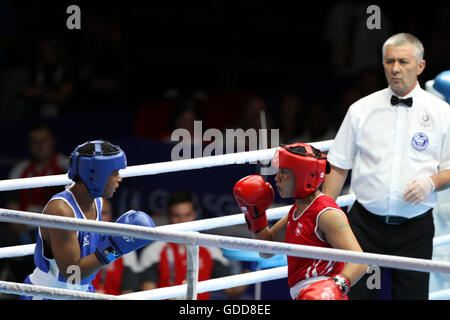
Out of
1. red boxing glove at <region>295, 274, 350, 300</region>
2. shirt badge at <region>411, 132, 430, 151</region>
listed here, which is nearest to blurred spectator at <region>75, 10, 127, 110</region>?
shirt badge at <region>411, 132, 430, 151</region>

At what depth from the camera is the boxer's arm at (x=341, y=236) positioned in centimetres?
337

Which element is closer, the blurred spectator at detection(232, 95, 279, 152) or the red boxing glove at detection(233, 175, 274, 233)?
the red boxing glove at detection(233, 175, 274, 233)

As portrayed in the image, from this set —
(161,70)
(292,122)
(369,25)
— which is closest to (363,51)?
(369,25)

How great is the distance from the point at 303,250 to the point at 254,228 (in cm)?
86

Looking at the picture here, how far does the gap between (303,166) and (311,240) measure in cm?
29

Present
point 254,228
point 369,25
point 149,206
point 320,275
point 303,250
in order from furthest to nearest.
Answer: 1. point 369,25
2. point 149,206
3. point 254,228
4. point 320,275
5. point 303,250

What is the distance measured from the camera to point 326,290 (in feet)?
10.4

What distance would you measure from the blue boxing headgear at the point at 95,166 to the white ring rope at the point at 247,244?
1.74 ft

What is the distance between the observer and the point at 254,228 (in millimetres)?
3836

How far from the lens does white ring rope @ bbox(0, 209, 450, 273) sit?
2977mm

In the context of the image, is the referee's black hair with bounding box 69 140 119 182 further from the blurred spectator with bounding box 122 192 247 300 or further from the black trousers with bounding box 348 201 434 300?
the blurred spectator with bounding box 122 192 247 300

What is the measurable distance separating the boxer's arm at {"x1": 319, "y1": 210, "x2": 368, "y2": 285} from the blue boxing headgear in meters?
0.88


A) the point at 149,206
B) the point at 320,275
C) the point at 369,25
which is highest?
the point at 369,25
